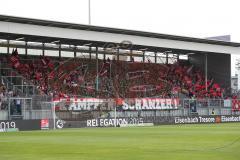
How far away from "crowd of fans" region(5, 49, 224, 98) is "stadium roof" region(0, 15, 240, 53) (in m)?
2.89

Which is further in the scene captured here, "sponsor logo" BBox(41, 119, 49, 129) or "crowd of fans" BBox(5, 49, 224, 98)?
"crowd of fans" BBox(5, 49, 224, 98)

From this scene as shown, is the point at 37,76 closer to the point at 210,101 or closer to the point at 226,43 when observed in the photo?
the point at 210,101

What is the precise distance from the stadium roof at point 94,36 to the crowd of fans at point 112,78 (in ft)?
9.49

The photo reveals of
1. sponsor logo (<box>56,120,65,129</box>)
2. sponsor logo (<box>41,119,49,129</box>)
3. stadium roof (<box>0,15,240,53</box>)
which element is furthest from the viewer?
stadium roof (<box>0,15,240,53</box>)

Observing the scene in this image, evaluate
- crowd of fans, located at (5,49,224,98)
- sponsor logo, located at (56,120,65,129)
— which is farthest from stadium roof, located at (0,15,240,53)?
sponsor logo, located at (56,120,65,129)

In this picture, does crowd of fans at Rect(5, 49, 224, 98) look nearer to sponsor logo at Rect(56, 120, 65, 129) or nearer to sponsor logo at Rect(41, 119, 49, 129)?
sponsor logo at Rect(56, 120, 65, 129)

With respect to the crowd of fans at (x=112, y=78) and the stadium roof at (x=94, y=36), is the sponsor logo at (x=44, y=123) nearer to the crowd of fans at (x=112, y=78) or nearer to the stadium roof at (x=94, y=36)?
the crowd of fans at (x=112, y=78)

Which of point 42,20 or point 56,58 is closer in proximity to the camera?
point 42,20

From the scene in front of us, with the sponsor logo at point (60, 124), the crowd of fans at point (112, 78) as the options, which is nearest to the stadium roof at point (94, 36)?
the crowd of fans at point (112, 78)

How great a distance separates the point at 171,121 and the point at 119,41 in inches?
376

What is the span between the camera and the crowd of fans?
185 ft

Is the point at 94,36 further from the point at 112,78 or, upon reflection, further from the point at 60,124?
the point at 60,124

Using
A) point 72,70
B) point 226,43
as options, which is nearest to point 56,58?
point 72,70

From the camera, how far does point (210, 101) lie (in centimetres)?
5912
